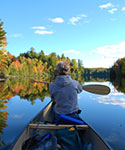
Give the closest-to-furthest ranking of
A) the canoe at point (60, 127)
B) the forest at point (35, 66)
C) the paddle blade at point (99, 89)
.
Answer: the canoe at point (60, 127), the paddle blade at point (99, 89), the forest at point (35, 66)

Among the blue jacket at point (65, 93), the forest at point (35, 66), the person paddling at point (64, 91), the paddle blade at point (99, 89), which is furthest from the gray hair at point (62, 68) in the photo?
the forest at point (35, 66)

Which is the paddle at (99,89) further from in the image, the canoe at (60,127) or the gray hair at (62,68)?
the gray hair at (62,68)

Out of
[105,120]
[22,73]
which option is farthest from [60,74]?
[22,73]

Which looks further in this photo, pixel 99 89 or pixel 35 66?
pixel 35 66

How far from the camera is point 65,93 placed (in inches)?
131

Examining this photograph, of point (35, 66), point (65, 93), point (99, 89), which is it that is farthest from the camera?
point (35, 66)

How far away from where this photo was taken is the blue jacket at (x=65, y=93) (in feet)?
10.9

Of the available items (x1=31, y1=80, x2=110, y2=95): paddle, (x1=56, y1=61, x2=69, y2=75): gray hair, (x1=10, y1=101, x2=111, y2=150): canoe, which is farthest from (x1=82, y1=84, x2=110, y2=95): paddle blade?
(x1=56, y1=61, x2=69, y2=75): gray hair

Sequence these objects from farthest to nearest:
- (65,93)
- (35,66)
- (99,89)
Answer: (35,66), (99,89), (65,93)

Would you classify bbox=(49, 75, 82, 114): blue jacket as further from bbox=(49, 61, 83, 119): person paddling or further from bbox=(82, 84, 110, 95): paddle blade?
bbox=(82, 84, 110, 95): paddle blade

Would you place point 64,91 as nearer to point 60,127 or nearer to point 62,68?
point 62,68

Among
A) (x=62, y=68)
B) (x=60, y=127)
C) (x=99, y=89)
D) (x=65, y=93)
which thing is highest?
(x=62, y=68)

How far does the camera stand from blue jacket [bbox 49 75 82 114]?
3.31 meters

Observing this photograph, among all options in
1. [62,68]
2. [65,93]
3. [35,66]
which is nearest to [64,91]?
[65,93]
